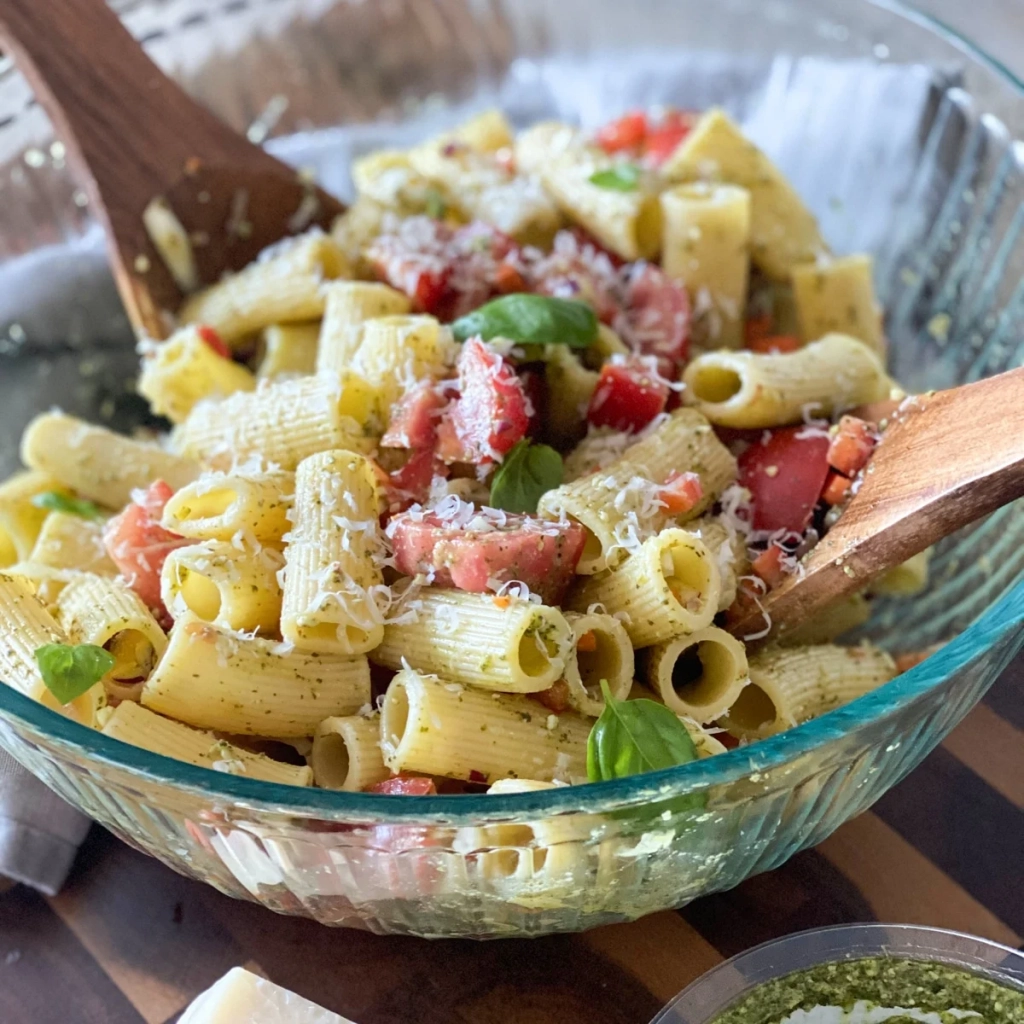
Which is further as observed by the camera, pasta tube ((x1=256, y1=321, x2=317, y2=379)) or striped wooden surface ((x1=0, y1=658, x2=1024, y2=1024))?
pasta tube ((x1=256, y1=321, x2=317, y2=379))

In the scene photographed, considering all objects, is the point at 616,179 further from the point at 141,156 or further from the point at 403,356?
the point at 141,156

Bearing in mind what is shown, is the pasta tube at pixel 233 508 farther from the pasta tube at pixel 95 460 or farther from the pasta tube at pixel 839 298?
the pasta tube at pixel 839 298

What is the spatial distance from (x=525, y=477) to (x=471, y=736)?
42 centimetres

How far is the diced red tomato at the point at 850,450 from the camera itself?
1.77 m

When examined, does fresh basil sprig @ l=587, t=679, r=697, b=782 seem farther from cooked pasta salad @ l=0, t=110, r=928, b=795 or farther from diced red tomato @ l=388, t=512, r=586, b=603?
diced red tomato @ l=388, t=512, r=586, b=603

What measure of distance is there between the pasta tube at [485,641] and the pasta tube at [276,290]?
0.86m

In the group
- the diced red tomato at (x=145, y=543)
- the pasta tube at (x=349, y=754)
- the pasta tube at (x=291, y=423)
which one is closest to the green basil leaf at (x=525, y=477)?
the pasta tube at (x=291, y=423)

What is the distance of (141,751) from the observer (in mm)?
1282

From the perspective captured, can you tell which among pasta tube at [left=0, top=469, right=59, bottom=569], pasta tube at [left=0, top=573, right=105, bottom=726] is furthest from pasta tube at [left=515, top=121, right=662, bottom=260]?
pasta tube at [left=0, top=573, right=105, bottom=726]

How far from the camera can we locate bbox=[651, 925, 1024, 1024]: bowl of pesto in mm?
1459

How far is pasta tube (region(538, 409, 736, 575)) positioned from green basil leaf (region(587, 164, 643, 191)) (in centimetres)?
63

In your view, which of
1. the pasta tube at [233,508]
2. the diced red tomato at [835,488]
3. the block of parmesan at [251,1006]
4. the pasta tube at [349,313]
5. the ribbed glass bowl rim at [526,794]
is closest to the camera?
the ribbed glass bowl rim at [526,794]

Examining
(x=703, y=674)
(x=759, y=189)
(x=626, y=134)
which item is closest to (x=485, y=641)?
(x=703, y=674)

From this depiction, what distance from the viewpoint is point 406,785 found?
1.49 m
